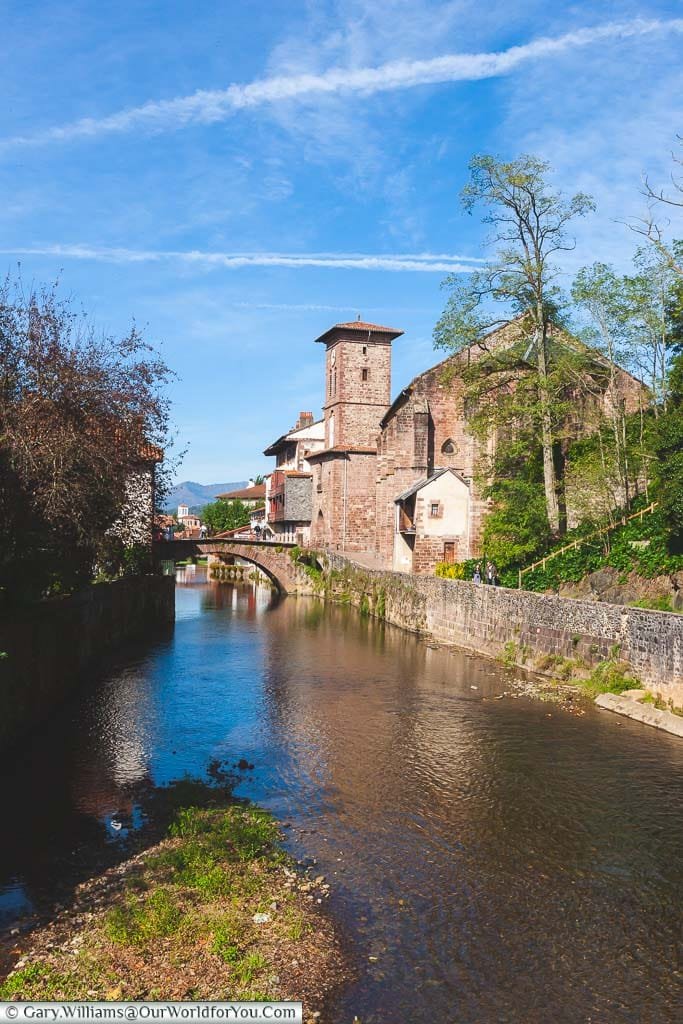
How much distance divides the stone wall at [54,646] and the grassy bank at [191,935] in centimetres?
487

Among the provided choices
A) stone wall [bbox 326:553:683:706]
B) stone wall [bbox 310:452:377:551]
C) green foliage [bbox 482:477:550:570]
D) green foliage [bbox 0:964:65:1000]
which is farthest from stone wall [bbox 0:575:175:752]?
stone wall [bbox 310:452:377:551]

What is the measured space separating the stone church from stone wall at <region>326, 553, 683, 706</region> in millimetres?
5116

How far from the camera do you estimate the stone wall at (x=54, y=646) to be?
1597 cm

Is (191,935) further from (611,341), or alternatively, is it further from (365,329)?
(365,329)

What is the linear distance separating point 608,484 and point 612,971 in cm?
2356

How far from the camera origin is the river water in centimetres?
866

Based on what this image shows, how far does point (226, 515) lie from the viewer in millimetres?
106500

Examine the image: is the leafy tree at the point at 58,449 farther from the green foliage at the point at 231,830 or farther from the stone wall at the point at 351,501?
the stone wall at the point at 351,501

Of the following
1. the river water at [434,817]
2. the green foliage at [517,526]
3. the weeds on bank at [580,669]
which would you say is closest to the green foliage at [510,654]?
the weeds on bank at [580,669]

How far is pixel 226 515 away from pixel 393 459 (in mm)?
55909

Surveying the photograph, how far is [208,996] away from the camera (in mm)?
7844

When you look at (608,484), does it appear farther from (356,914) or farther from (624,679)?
(356,914)

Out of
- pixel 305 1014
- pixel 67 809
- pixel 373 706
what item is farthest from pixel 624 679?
pixel 305 1014

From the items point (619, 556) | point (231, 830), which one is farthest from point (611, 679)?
point (231, 830)
